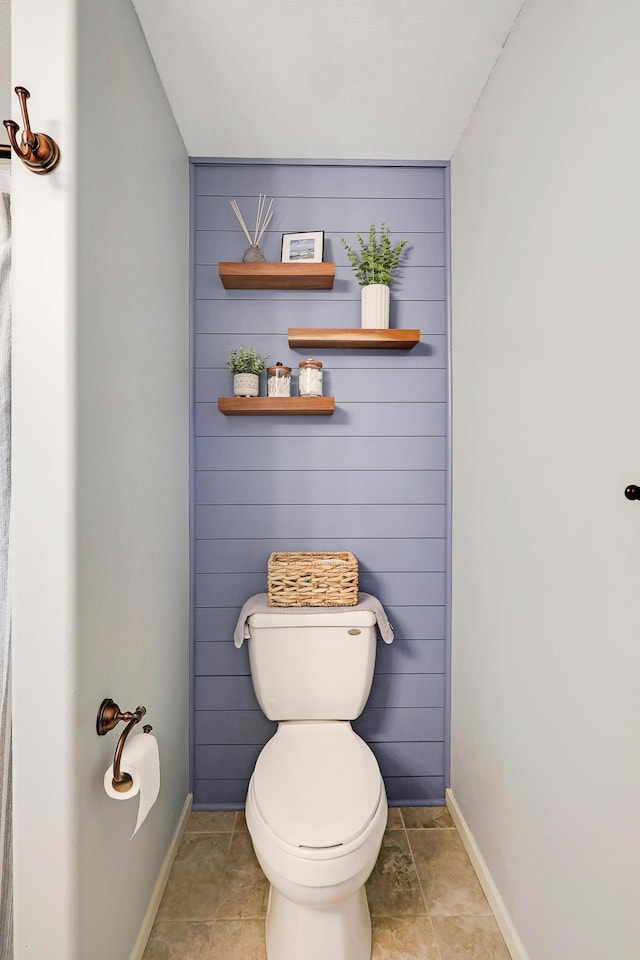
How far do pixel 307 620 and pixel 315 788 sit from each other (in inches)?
19.1

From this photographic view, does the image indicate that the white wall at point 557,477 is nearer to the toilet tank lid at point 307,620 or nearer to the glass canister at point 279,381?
the toilet tank lid at point 307,620

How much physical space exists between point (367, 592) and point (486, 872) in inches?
35.8

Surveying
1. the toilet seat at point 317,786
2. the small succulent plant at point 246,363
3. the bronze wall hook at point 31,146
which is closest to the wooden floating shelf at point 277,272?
the small succulent plant at point 246,363

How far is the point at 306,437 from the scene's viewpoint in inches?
78.4

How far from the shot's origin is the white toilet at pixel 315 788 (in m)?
1.24

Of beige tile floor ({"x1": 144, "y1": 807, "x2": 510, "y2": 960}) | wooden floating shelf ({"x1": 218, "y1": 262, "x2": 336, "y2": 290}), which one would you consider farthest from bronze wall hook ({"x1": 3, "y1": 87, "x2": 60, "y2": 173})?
beige tile floor ({"x1": 144, "y1": 807, "x2": 510, "y2": 960})

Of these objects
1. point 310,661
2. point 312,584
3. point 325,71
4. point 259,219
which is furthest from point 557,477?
point 259,219

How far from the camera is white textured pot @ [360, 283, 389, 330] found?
188cm

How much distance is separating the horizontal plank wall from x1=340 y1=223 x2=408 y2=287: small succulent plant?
0.05 meters

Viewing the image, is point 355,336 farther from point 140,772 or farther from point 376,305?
point 140,772

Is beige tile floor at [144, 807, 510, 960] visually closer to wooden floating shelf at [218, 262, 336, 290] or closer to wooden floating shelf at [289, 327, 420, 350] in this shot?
wooden floating shelf at [289, 327, 420, 350]

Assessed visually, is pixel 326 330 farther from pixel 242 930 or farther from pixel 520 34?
pixel 242 930

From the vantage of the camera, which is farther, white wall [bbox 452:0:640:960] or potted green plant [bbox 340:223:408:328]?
potted green plant [bbox 340:223:408:328]

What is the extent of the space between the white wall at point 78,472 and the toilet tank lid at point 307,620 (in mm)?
442
